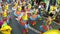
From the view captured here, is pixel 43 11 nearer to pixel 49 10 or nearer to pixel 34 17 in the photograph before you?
pixel 49 10

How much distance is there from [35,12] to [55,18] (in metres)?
1.25

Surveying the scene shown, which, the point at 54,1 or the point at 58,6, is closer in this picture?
the point at 58,6

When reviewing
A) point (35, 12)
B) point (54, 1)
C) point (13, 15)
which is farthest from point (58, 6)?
point (13, 15)

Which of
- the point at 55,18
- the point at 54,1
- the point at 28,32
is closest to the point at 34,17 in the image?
the point at 55,18

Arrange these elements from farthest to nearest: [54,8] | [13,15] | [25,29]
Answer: [13,15] < [54,8] < [25,29]

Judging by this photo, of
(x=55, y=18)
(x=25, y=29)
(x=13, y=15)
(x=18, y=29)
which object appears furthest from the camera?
(x=13, y=15)

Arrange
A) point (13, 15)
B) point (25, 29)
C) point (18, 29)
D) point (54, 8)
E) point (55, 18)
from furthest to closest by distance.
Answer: point (13, 15) → point (54, 8) → point (55, 18) → point (18, 29) → point (25, 29)

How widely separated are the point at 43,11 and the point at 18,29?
2674 mm

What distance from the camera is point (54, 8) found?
10.4 meters

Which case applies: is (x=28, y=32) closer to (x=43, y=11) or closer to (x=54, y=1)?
(x=43, y=11)

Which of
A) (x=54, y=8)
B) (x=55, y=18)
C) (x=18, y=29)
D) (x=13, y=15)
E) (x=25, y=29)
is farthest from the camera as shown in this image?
(x=13, y=15)

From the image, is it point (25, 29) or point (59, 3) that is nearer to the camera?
point (25, 29)

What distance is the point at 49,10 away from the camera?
1060 centimetres

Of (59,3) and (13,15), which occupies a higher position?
(59,3)
